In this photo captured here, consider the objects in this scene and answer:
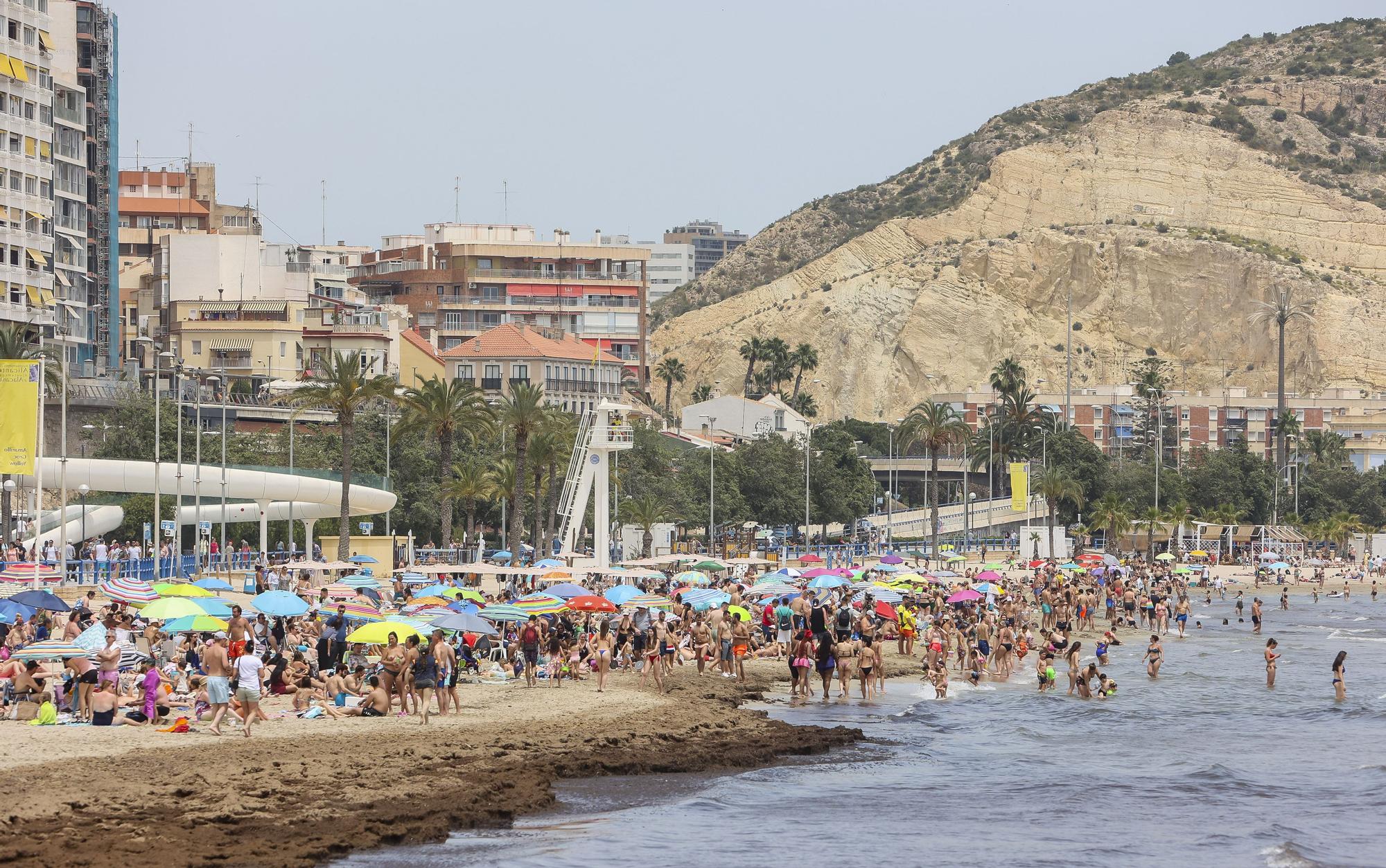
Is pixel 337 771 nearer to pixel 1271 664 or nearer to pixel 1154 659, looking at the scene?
pixel 1154 659

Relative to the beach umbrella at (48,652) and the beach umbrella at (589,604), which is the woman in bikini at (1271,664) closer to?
the beach umbrella at (589,604)

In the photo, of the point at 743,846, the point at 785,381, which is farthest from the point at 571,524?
the point at 785,381

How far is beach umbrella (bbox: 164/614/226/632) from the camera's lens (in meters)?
25.8

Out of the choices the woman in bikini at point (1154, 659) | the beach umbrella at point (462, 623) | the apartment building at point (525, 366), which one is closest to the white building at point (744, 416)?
the apartment building at point (525, 366)

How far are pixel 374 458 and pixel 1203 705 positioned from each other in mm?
40803

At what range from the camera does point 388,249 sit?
5340 inches

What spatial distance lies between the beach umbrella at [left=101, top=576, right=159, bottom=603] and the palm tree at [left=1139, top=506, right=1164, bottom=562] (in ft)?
252

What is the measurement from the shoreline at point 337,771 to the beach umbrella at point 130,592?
6385mm

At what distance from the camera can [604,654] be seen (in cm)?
2902

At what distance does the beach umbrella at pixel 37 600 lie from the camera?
2727 cm

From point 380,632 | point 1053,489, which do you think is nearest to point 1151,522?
point 1053,489

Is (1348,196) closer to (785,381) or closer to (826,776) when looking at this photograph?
(785,381)

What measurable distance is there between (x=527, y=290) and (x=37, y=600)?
3817 inches

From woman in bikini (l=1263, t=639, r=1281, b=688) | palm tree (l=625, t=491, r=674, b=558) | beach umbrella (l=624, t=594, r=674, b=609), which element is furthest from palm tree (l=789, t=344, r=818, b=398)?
beach umbrella (l=624, t=594, r=674, b=609)
